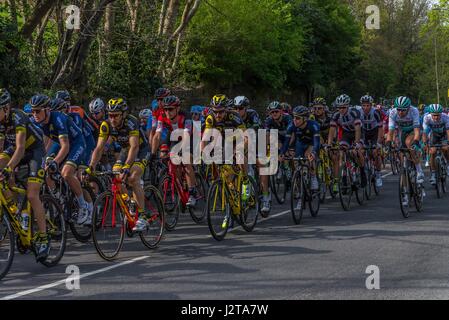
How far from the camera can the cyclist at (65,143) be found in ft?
31.6

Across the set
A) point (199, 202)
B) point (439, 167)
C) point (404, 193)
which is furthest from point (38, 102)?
point (439, 167)

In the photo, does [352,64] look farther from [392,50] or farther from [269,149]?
[269,149]

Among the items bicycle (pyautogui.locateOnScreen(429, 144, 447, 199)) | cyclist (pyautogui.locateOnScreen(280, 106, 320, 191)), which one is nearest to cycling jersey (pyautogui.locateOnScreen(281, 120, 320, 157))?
cyclist (pyautogui.locateOnScreen(280, 106, 320, 191))

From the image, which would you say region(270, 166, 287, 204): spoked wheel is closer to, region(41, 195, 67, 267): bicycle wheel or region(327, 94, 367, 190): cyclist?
region(327, 94, 367, 190): cyclist

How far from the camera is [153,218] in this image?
32.4ft

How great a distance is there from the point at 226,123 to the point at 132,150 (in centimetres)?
203

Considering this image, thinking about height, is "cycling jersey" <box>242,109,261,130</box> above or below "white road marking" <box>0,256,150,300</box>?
above

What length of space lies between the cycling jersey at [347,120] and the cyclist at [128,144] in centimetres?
588

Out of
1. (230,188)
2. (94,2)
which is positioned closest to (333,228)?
(230,188)

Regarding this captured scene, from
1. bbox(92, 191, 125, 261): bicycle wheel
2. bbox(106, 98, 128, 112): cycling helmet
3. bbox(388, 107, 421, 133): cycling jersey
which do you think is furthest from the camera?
bbox(388, 107, 421, 133): cycling jersey

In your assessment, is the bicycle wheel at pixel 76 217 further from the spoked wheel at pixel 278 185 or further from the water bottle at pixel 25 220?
the spoked wheel at pixel 278 185

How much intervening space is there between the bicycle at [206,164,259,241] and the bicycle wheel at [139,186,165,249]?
67 cm

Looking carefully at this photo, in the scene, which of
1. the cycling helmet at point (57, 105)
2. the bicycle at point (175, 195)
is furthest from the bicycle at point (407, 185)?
the cycling helmet at point (57, 105)

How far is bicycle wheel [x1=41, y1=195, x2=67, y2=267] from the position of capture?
8.73 meters
